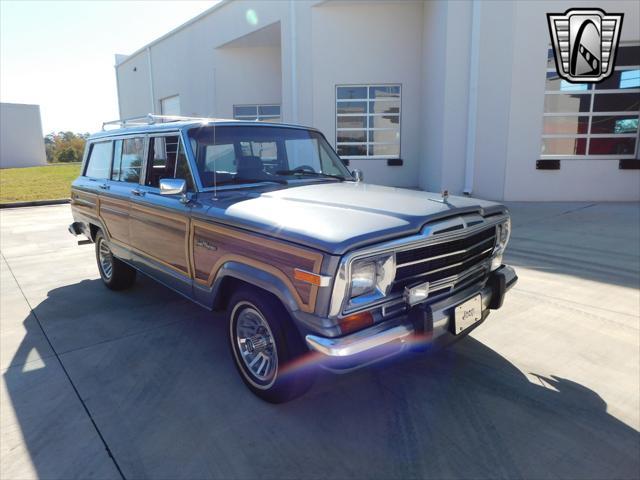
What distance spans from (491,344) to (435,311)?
4.64 feet

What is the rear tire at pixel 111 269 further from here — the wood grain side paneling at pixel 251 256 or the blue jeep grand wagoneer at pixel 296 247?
the wood grain side paneling at pixel 251 256

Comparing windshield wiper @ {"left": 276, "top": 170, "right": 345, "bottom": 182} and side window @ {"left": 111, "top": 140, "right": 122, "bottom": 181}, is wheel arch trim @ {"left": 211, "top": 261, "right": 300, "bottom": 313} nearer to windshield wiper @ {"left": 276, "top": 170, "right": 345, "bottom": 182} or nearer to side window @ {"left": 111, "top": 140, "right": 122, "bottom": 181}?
windshield wiper @ {"left": 276, "top": 170, "right": 345, "bottom": 182}

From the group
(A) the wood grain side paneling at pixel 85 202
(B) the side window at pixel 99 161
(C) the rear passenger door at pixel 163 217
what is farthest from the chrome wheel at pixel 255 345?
(A) the wood grain side paneling at pixel 85 202

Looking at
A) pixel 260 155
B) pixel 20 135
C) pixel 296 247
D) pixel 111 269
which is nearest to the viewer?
pixel 296 247

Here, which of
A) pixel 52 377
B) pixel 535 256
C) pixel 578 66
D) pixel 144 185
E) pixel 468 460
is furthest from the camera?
pixel 578 66

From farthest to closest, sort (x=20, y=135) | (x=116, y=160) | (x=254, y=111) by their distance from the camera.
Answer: (x=20, y=135), (x=254, y=111), (x=116, y=160)

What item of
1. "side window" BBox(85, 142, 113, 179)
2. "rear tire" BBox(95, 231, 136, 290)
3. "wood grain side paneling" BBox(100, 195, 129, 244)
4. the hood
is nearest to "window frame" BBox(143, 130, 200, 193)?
the hood

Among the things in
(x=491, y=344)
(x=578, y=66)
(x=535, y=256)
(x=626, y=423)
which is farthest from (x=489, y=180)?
(x=626, y=423)

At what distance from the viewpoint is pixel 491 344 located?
12.1ft

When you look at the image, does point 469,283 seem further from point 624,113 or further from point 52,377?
point 624,113

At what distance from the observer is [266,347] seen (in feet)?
9.61

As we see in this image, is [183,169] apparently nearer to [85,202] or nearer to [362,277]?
[362,277]

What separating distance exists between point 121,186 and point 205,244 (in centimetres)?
189

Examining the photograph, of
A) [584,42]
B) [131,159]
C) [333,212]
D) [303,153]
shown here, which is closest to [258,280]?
[333,212]
